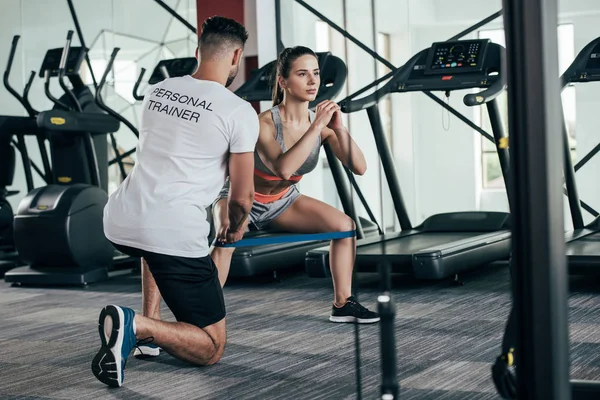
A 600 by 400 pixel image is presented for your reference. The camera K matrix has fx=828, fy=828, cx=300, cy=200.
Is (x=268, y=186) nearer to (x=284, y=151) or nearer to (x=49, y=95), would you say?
(x=284, y=151)

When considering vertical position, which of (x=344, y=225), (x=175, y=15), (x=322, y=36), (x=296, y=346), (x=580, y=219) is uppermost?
(x=175, y=15)

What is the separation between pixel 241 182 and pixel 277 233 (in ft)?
7.66

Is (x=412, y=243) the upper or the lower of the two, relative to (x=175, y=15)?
lower

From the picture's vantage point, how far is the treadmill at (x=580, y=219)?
4.11 meters

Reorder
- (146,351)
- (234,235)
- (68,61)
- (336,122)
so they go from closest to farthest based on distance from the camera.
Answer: (234,235) → (146,351) → (336,122) → (68,61)

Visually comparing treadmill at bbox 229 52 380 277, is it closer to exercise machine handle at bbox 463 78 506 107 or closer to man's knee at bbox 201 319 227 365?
exercise machine handle at bbox 463 78 506 107

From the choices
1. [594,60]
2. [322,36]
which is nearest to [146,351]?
[594,60]

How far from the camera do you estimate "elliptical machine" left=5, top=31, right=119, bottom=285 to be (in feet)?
17.3

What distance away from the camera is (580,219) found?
5.31 meters

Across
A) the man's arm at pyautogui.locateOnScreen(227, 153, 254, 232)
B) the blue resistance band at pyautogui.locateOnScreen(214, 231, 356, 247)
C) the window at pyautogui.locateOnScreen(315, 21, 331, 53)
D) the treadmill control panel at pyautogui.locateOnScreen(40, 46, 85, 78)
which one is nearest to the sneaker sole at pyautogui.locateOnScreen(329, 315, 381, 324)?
the blue resistance band at pyautogui.locateOnScreen(214, 231, 356, 247)

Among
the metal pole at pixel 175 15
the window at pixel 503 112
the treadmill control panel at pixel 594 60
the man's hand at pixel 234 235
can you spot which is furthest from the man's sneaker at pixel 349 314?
the metal pole at pixel 175 15

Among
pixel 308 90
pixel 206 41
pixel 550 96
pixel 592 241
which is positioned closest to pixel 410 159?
pixel 592 241

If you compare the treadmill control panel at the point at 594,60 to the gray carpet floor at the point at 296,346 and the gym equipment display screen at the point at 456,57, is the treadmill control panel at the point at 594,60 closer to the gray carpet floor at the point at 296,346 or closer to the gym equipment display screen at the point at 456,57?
the gym equipment display screen at the point at 456,57

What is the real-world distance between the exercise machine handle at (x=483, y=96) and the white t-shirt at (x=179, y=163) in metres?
1.89
